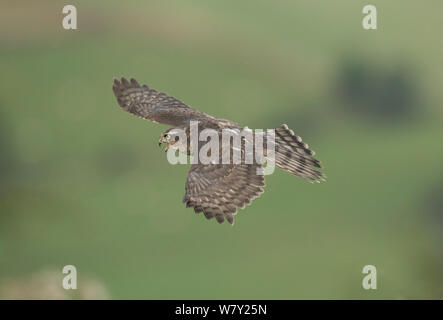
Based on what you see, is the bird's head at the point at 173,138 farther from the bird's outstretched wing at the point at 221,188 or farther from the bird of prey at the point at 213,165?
the bird's outstretched wing at the point at 221,188

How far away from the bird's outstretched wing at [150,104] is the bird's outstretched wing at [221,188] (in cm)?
225

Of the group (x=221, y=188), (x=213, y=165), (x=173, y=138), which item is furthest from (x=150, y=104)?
(x=221, y=188)

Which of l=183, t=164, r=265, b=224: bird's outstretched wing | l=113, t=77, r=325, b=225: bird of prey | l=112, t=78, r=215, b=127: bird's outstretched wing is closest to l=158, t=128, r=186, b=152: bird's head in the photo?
l=113, t=77, r=325, b=225: bird of prey

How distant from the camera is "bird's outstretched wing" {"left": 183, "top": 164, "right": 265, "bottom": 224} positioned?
41.5 ft

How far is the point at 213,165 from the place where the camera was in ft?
42.9

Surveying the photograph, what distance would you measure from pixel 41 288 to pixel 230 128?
9.54 metres

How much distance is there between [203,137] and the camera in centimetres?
1384

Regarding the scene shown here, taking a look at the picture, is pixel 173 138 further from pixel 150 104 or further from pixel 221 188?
pixel 150 104

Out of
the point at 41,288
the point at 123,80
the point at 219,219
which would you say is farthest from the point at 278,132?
the point at 41,288

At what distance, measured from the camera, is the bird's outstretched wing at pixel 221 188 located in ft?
41.5

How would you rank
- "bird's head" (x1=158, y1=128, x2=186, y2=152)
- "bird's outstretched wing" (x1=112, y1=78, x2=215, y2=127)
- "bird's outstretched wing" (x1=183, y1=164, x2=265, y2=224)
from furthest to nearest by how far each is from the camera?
"bird's outstretched wing" (x1=112, y1=78, x2=215, y2=127) → "bird's head" (x1=158, y1=128, x2=186, y2=152) → "bird's outstretched wing" (x1=183, y1=164, x2=265, y2=224)

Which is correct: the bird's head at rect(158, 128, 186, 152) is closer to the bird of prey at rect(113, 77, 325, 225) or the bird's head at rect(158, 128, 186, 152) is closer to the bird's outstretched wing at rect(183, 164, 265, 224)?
the bird of prey at rect(113, 77, 325, 225)

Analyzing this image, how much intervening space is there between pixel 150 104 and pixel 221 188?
408cm

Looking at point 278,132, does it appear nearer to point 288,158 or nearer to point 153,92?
point 288,158
